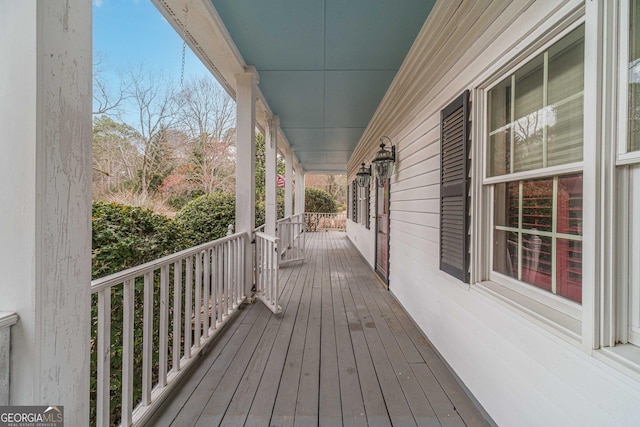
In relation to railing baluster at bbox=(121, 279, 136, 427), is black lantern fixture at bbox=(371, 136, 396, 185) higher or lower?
higher

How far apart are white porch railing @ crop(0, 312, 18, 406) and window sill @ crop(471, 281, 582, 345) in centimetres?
199

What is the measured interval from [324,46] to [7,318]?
290 cm

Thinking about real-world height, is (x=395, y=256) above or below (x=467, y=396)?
above

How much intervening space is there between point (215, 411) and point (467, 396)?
160 centimetres

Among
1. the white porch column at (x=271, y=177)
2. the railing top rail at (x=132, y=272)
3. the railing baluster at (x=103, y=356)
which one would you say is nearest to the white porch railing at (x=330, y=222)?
the white porch column at (x=271, y=177)

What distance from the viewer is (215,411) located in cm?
158

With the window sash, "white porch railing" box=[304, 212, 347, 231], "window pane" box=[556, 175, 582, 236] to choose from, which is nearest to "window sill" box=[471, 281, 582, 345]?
"window pane" box=[556, 175, 582, 236]

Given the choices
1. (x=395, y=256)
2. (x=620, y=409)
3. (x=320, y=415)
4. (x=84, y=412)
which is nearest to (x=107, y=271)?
(x=84, y=412)

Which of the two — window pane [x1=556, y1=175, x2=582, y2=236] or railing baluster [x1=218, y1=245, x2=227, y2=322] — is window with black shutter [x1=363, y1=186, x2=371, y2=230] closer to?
railing baluster [x1=218, y1=245, x2=227, y2=322]

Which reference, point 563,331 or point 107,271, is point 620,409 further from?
point 107,271

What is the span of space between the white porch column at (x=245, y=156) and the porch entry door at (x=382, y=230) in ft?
6.74

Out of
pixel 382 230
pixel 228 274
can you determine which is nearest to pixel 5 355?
A: pixel 228 274

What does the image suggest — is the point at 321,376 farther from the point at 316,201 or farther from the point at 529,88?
the point at 316,201

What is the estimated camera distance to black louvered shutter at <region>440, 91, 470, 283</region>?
1.80 meters
